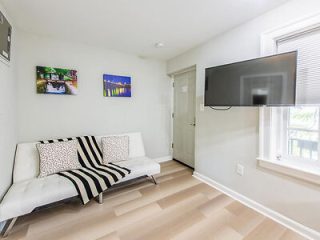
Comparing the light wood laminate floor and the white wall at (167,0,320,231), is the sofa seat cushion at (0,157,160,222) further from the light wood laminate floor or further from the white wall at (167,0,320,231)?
the white wall at (167,0,320,231)

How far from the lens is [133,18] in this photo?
1895mm

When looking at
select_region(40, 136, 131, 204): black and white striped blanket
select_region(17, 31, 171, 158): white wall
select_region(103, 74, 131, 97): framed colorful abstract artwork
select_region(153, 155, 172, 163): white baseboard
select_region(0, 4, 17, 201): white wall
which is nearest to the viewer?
select_region(0, 4, 17, 201): white wall

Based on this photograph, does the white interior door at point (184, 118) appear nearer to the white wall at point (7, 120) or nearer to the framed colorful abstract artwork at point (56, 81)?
the framed colorful abstract artwork at point (56, 81)

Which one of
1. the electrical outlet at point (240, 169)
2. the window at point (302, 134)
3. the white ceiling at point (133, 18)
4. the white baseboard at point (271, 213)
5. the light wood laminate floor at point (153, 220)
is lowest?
the light wood laminate floor at point (153, 220)

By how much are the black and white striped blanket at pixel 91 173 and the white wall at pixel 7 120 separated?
1.34ft

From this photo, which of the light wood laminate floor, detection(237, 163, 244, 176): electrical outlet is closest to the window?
detection(237, 163, 244, 176): electrical outlet

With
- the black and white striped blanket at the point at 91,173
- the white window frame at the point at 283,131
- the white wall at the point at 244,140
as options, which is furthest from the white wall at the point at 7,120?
the white window frame at the point at 283,131

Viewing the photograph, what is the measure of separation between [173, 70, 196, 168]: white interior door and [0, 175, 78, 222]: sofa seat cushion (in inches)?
85.0

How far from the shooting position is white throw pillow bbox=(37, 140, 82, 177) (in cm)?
203

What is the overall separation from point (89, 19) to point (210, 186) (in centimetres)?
283

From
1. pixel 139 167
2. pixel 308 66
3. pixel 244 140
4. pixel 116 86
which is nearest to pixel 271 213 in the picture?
pixel 244 140

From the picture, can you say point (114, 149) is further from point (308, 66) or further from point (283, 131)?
point (308, 66)

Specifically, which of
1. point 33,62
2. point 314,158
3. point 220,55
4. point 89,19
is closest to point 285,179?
point 314,158

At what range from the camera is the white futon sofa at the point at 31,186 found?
59.2 inches
